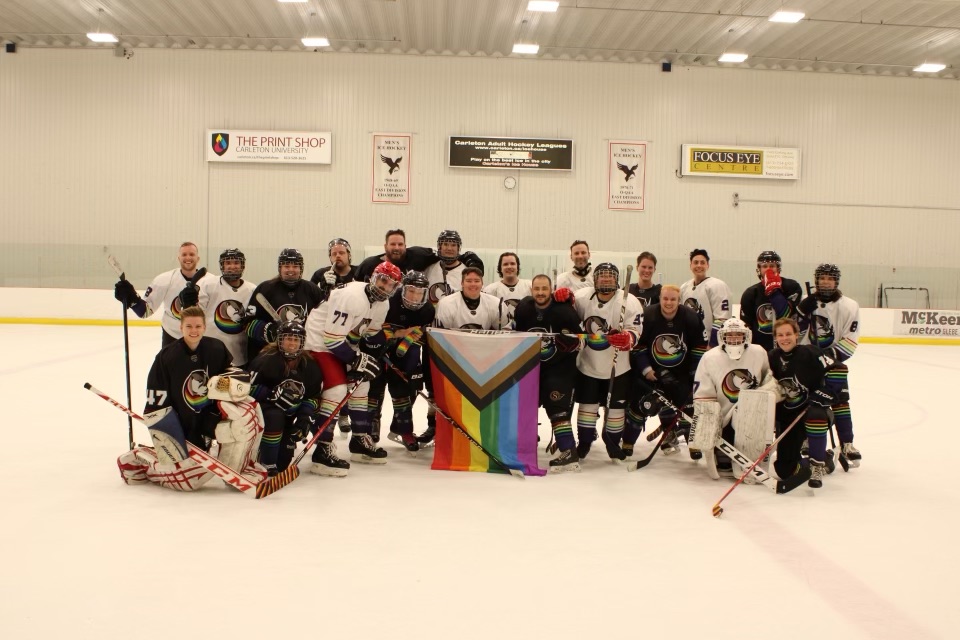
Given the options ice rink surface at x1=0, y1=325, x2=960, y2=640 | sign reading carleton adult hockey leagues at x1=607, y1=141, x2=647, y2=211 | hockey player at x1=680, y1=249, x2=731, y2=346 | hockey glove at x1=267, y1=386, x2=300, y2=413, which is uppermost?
sign reading carleton adult hockey leagues at x1=607, y1=141, x2=647, y2=211

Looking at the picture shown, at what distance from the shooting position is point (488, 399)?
454 centimetres

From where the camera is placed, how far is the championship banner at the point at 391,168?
14336 mm

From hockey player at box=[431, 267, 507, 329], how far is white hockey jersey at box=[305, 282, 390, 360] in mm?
385

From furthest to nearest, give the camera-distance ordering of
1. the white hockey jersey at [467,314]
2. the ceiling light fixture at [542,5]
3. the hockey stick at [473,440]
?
the ceiling light fixture at [542,5]
the white hockey jersey at [467,314]
the hockey stick at [473,440]

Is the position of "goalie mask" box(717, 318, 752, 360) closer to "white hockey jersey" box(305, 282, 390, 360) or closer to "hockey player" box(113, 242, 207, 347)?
"white hockey jersey" box(305, 282, 390, 360)

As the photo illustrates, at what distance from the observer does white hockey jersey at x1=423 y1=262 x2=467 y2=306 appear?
5470 millimetres

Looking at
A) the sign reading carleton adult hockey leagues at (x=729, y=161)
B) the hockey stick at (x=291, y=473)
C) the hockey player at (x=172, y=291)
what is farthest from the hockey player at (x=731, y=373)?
the sign reading carleton adult hockey leagues at (x=729, y=161)

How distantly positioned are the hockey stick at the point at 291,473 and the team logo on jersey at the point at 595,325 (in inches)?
55.9

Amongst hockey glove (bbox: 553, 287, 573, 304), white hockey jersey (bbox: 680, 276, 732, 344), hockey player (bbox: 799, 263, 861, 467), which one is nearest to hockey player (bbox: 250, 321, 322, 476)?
hockey glove (bbox: 553, 287, 573, 304)

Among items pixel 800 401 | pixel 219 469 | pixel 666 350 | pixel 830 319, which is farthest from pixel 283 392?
pixel 830 319

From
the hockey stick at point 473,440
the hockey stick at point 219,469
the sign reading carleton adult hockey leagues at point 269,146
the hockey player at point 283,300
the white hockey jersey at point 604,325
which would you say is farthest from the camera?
the sign reading carleton adult hockey leagues at point 269,146

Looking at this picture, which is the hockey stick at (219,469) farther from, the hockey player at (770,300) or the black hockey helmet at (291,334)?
the hockey player at (770,300)

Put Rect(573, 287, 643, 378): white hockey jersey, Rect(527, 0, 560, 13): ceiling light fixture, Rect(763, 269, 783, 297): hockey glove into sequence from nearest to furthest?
1. Rect(573, 287, 643, 378): white hockey jersey
2. Rect(763, 269, 783, 297): hockey glove
3. Rect(527, 0, 560, 13): ceiling light fixture

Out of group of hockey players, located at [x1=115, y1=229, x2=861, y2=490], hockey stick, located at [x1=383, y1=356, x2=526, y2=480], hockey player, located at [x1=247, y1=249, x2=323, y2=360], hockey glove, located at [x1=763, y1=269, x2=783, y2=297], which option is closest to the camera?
group of hockey players, located at [x1=115, y1=229, x2=861, y2=490]
